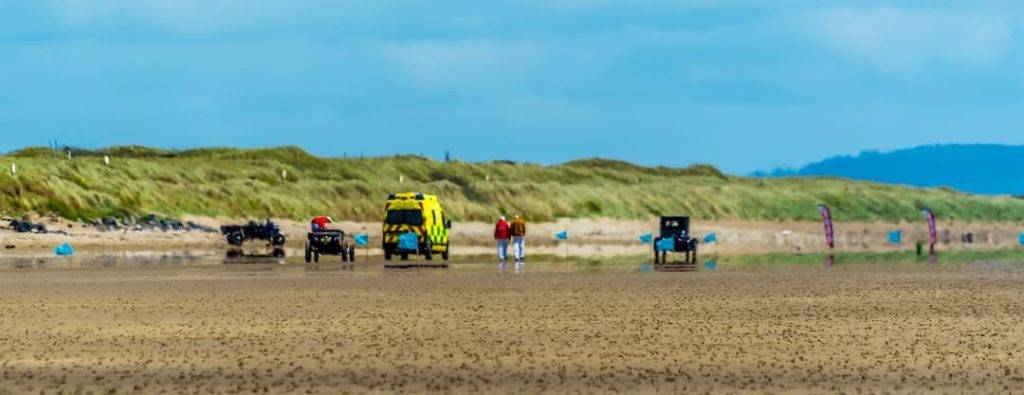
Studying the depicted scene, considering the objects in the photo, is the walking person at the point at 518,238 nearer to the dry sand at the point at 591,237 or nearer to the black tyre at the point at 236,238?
the dry sand at the point at 591,237

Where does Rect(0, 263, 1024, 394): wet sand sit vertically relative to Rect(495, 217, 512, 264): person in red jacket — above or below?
below

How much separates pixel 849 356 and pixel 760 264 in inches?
1033

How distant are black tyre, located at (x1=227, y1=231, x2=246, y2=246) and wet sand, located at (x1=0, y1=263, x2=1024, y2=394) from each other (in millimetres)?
24223

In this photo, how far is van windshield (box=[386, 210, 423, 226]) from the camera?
155ft

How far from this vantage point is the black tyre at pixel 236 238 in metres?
57.6

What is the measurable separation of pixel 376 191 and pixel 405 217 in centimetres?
4480

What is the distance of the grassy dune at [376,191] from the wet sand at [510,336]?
3775 cm

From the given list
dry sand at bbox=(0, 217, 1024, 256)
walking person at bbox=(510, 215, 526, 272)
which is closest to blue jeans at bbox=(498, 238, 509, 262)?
walking person at bbox=(510, 215, 526, 272)

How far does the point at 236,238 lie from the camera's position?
5775cm

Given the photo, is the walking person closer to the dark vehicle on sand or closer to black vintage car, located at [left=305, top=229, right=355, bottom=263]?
black vintage car, located at [left=305, top=229, right=355, bottom=263]

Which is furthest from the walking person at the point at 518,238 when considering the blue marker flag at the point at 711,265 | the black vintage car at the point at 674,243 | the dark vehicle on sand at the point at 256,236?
the dark vehicle on sand at the point at 256,236

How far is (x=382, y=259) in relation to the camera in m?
47.8

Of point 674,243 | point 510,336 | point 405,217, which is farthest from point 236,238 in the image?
point 510,336

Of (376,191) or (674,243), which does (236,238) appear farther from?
(376,191)
